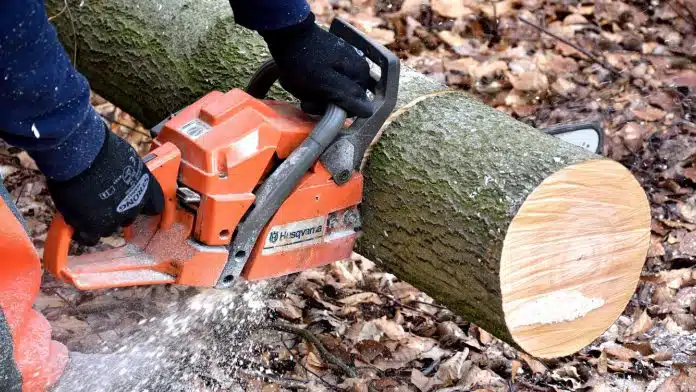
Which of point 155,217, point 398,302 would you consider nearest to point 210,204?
point 155,217

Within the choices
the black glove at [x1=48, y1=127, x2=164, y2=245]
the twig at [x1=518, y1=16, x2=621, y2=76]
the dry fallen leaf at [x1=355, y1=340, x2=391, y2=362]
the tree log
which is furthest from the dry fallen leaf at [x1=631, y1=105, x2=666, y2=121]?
the black glove at [x1=48, y1=127, x2=164, y2=245]

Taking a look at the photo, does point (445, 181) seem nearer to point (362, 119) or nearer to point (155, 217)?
point (362, 119)

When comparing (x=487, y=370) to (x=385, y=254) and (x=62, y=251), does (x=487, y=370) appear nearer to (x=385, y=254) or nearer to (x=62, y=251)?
(x=385, y=254)

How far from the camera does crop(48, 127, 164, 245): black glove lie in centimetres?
227

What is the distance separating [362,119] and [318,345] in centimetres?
104

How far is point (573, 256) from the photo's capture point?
8.99ft

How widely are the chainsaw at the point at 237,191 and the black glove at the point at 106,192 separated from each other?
71 mm

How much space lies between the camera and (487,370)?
3213mm

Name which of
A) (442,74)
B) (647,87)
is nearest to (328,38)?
(442,74)

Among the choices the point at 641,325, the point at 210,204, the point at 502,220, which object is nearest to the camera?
the point at 210,204

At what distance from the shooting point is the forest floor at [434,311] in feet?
10.4

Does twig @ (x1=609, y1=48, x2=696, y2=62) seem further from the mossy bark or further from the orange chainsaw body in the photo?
the orange chainsaw body

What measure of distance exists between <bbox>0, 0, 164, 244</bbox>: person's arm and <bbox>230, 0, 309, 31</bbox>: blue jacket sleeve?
61cm

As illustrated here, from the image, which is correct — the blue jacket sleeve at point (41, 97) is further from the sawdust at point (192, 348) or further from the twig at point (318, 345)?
the twig at point (318, 345)
